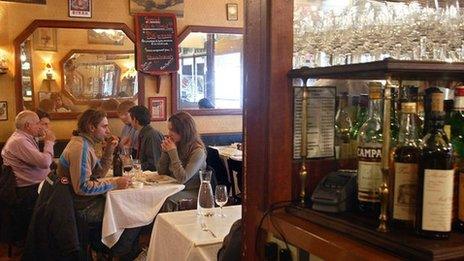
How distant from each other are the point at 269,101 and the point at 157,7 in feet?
16.1

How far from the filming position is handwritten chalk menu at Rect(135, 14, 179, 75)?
5.92 metres

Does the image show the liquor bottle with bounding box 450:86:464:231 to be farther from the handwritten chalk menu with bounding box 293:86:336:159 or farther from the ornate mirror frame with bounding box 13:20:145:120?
the ornate mirror frame with bounding box 13:20:145:120

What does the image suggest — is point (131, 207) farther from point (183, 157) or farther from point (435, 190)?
point (435, 190)

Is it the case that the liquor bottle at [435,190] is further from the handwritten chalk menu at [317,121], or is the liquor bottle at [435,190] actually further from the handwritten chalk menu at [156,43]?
the handwritten chalk menu at [156,43]

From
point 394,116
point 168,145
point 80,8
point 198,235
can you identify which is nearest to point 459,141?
point 394,116

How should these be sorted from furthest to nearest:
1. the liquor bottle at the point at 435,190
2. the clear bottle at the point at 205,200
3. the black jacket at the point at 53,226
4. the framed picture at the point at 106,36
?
the framed picture at the point at 106,36
the black jacket at the point at 53,226
the clear bottle at the point at 205,200
the liquor bottle at the point at 435,190

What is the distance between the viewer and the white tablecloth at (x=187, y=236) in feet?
6.90

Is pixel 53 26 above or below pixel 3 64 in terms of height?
above

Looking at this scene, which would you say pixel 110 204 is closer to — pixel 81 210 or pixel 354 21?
pixel 81 210

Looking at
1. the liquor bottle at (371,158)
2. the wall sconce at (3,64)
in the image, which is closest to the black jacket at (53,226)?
the liquor bottle at (371,158)

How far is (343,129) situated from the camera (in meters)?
1.57

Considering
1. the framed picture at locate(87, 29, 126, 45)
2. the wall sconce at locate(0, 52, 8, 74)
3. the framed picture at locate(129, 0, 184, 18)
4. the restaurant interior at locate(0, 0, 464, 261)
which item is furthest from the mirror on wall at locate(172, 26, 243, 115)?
the restaurant interior at locate(0, 0, 464, 261)

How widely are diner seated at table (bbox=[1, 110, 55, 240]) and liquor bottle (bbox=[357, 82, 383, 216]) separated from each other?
11.5ft

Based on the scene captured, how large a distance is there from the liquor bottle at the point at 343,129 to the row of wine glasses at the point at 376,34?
138 mm
